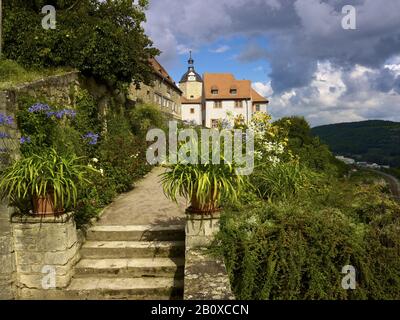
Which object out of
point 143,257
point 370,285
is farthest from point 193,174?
point 370,285

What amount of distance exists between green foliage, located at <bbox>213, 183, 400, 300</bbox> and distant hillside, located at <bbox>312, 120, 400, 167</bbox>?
90.1 m

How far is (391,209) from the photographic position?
5.30 m

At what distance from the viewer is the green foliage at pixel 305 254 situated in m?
4.35

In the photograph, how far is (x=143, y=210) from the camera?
7059mm

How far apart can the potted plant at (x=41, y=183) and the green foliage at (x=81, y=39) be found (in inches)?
225

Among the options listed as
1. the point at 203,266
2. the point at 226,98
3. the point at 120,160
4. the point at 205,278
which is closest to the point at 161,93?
the point at 226,98

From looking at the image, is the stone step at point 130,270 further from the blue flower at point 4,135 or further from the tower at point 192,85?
the tower at point 192,85

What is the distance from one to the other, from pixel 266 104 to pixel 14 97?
155ft

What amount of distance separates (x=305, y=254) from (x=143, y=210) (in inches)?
141

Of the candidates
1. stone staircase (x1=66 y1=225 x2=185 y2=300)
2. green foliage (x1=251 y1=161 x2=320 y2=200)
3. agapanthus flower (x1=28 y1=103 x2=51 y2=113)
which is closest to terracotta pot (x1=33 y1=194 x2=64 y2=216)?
stone staircase (x1=66 y1=225 x2=185 y2=300)

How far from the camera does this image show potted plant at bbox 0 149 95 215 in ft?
14.6

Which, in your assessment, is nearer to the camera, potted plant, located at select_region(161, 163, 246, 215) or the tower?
potted plant, located at select_region(161, 163, 246, 215)

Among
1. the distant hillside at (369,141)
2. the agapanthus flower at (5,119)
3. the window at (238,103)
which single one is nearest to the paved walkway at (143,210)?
the agapanthus flower at (5,119)

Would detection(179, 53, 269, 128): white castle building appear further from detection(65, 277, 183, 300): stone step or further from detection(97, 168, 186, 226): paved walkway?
detection(65, 277, 183, 300): stone step
